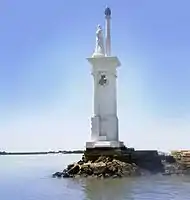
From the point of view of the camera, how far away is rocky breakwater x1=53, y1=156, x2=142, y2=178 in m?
34.9

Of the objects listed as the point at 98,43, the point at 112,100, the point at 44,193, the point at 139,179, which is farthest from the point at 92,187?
the point at 98,43

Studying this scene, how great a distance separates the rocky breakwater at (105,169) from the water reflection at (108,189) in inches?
74.5

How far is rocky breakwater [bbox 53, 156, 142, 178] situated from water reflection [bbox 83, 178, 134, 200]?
1.89 meters

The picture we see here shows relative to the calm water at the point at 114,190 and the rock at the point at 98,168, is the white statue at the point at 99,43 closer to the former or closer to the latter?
the rock at the point at 98,168

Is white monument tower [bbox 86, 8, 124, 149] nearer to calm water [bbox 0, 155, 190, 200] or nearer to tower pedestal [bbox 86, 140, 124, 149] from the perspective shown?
tower pedestal [bbox 86, 140, 124, 149]

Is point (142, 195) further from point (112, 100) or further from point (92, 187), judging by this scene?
point (112, 100)

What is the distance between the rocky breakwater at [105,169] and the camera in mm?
34906

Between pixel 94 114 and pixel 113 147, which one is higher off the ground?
pixel 94 114

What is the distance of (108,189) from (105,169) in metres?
7.45

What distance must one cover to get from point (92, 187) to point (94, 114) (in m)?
9.79

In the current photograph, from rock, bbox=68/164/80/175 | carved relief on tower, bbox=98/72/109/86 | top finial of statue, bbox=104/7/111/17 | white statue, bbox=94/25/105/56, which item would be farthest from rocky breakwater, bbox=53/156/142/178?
top finial of statue, bbox=104/7/111/17

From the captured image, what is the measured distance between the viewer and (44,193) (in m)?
27.7

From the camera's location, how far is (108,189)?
2777 centimetres

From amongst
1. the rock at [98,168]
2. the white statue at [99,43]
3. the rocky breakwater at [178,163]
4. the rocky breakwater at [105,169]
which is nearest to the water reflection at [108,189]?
the rocky breakwater at [105,169]
